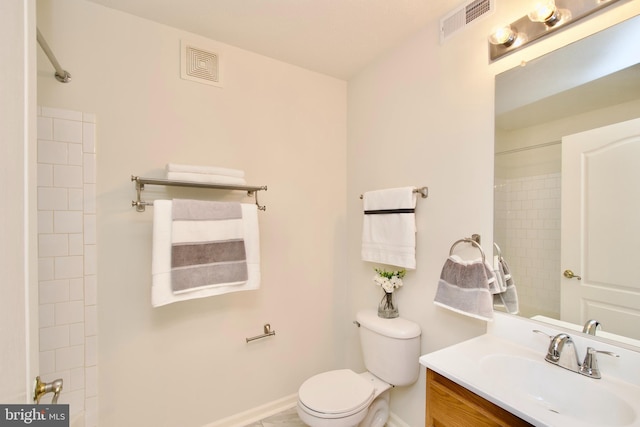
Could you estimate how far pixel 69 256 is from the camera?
1362 millimetres

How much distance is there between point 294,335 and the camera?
2.00m

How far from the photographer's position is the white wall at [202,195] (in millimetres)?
1440

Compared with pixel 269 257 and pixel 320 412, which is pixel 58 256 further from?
pixel 320 412

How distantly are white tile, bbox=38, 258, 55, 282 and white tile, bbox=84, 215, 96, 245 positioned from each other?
0.52ft

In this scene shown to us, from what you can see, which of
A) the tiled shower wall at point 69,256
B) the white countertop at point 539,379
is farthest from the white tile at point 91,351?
the white countertop at point 539,379

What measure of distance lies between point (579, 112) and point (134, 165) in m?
2.01

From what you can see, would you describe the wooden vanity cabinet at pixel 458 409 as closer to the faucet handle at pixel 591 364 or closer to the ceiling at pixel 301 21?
the faucet handle at pixel 591 364

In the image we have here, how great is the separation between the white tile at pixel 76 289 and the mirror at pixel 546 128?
198 centimetres

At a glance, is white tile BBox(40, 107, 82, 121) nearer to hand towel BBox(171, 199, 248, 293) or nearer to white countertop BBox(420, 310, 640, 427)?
hand towel BBox(171, 199, 248, 293)

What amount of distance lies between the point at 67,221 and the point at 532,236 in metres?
2.12

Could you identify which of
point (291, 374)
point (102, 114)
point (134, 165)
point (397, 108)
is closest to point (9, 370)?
point (134, 165)

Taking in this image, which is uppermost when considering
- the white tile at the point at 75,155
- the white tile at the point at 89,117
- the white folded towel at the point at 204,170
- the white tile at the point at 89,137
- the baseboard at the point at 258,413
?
the white tile at the point at 89,117

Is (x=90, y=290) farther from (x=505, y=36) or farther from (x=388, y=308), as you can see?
(x=505, y=36)

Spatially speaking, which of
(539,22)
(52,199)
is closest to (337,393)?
(52,199)
